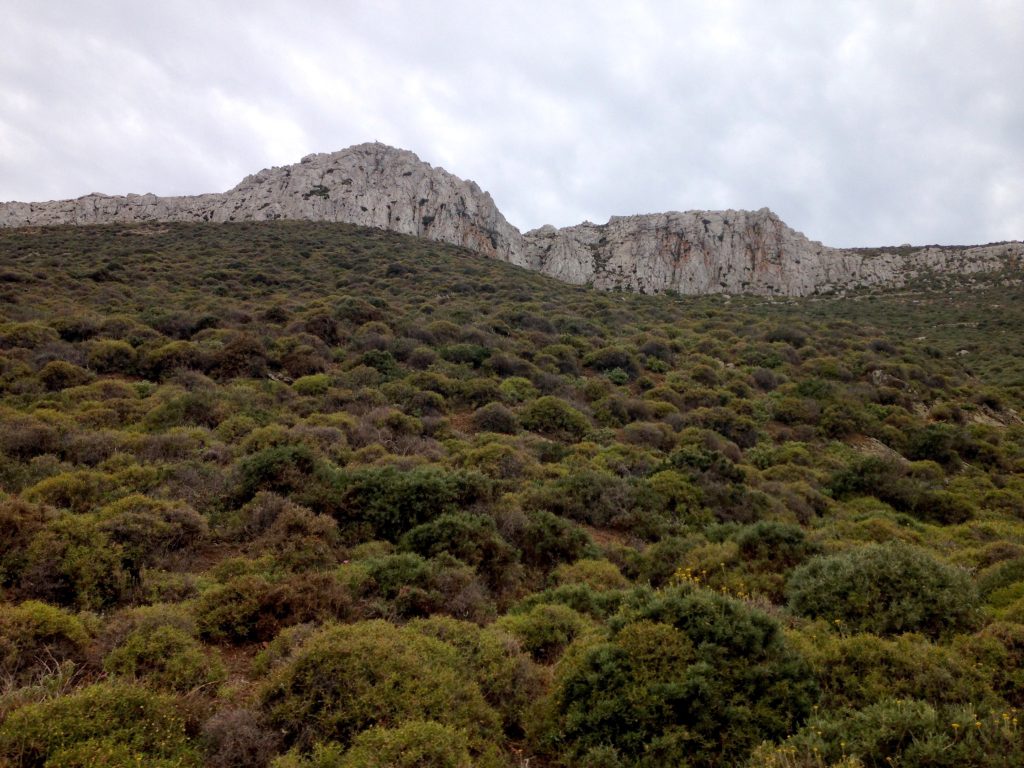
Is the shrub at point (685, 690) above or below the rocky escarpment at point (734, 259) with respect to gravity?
below

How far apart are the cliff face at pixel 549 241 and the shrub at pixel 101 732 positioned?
2004 inches

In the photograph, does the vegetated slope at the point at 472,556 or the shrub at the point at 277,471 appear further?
the shrub at the point at 277,471

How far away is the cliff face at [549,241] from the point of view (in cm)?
5266

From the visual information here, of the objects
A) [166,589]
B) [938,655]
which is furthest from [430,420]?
[938,655]

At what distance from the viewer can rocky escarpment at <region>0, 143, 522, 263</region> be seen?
171ft

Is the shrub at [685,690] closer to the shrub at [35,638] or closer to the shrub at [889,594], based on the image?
the shrub at [889,594]

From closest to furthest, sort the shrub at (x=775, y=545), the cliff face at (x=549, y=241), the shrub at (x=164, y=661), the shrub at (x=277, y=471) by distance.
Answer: the shrub at (x=164, y=661)
the shrub at (x=775, y=545)
the shrub at (x=277, y=471)
the cliff face at (x=549, y=241)

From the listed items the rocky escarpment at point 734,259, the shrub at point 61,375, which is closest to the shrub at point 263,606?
the shrub at point 61,375

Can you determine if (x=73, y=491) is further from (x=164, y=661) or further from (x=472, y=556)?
(x=472, y=556)

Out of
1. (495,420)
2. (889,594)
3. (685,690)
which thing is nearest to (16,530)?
(685,690)

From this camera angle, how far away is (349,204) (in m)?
53.0

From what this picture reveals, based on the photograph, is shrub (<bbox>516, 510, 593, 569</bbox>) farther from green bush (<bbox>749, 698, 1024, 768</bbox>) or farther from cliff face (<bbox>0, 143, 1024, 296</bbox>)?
cliff face (<bbox>0, 143, 1024, 296</bbox>)

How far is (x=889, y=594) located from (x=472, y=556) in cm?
508

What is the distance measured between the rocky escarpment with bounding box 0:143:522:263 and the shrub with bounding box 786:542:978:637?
162 ft
